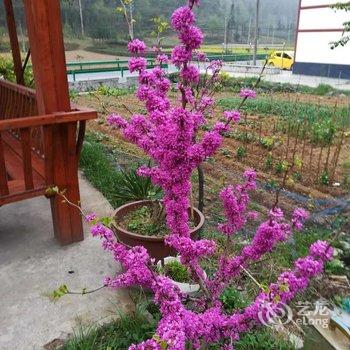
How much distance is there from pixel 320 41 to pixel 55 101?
3187 centimetres

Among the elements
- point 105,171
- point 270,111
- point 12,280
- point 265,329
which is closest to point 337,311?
point 265,329

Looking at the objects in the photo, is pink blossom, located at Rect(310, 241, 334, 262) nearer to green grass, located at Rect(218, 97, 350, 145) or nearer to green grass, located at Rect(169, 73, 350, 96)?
green grass, located at Rect(218, 97, 350, 145)

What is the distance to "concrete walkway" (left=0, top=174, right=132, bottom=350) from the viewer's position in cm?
273

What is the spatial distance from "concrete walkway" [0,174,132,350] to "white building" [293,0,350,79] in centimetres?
2907

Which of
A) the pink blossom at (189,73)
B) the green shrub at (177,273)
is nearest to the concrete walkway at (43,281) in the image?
the green shrub at (177,273)

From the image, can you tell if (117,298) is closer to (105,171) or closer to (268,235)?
(268,235)

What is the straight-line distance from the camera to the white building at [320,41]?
2964 centimetres

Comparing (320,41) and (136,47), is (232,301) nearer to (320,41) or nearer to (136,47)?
(136,47)

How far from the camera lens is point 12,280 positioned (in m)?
3.27

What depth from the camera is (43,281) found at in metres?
3.25

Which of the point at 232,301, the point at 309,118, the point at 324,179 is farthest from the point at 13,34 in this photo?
the point at 309,118

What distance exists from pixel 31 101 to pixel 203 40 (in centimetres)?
284

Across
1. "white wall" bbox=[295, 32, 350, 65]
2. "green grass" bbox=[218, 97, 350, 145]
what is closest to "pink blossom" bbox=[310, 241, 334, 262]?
"green grass" bbox=[218, 97, 350, 145]

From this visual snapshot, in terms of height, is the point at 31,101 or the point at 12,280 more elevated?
the point at 31,101
